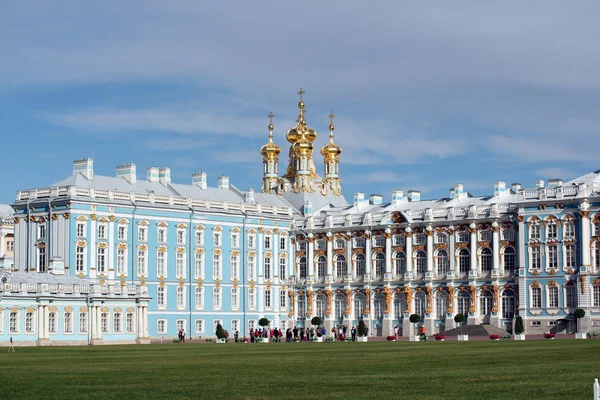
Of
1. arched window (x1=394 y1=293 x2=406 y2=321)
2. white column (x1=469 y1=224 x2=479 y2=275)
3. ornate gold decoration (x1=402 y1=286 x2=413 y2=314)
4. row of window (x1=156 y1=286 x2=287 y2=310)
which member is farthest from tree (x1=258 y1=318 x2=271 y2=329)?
white column (x1=469 y1=224 x2=479 y2=275)

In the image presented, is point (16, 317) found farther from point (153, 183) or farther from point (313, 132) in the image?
point (313, 132)

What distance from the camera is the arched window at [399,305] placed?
101062mm

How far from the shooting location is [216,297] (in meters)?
99.1

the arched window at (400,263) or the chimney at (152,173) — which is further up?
the chimney at (152,173)

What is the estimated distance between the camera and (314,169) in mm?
120188

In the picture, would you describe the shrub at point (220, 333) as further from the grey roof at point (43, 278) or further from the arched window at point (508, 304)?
the arched window at point (508, 304)

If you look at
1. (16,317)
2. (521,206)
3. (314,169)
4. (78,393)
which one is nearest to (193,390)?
(78,393)

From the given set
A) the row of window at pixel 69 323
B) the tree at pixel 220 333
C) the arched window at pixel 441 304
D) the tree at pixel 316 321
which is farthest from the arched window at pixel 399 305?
the row of window at pixel 69 323

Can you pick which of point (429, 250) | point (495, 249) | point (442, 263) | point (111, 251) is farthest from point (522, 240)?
point (111, 251)

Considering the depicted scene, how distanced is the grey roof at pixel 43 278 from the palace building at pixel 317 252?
2.80 metres

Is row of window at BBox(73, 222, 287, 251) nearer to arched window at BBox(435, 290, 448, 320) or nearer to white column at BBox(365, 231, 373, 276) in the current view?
white column at BBox(365, 231, 373, 276)

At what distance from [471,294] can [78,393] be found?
7329 cm

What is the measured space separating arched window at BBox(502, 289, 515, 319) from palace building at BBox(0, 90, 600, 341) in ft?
0.37

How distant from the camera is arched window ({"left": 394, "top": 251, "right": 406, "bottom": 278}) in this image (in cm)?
10181
